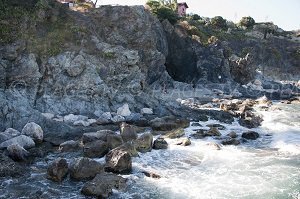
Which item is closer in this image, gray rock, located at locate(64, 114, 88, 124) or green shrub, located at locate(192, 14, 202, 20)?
gray rock, located at locate(64, 114, 88, 124)

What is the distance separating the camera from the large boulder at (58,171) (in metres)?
20.0

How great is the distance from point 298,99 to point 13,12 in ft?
141

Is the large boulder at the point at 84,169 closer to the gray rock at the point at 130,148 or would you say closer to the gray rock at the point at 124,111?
the gray rock at the point at 130,148

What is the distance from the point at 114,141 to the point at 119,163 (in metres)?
4.14

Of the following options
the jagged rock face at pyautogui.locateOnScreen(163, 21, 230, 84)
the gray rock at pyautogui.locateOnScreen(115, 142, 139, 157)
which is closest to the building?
the jagged rock face at pyautogui.locateOnScreen(163, 21, 230, 84)

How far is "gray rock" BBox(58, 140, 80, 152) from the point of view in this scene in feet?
83.8

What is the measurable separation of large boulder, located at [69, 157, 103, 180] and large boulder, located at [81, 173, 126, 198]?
2.59 ft

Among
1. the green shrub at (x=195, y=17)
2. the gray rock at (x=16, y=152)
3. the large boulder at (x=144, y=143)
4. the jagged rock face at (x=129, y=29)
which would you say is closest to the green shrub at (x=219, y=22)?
the green shrub at (x=195, y=17)

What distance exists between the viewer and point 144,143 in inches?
1024

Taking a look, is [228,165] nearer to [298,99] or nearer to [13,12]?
[13,12]

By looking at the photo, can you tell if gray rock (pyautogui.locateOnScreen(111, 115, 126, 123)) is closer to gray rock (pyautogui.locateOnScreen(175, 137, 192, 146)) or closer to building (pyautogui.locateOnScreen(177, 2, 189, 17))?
gray rock (pyautogui.locateOnScreen(175, 137, 192, 146))

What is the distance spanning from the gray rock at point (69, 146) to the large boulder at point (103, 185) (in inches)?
255

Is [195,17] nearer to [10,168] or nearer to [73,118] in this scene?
[73,118]

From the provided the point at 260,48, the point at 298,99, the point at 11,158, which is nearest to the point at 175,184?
the point at 11,158
